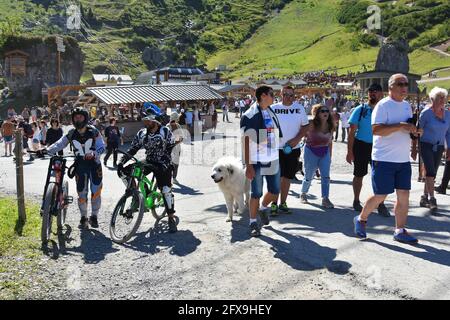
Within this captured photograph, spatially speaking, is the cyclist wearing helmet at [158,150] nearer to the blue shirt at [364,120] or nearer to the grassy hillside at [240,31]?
the blue shirt at [364,120]

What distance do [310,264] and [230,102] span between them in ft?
159

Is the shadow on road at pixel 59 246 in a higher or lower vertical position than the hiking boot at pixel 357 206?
lower

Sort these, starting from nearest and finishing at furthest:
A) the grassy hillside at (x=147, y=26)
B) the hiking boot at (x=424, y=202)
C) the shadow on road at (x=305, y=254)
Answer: the shadow on road at (x=305, y=254) < the hiking boot at (x=424, y=202) < the grassy hillside at (x=147, y=26)

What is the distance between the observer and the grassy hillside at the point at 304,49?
321 feet

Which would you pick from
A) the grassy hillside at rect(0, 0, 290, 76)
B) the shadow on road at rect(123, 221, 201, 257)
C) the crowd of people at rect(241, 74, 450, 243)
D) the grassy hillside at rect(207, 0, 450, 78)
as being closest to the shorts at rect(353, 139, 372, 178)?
the crowd of people at rect(241, 74, 450, 243)

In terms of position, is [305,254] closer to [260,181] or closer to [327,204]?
[260,181]

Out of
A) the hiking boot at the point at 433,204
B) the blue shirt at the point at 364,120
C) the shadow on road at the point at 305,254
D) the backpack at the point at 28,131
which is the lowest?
the shadow on road at the point at 305,254

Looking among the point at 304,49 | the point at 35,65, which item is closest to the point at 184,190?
the point at 35,65

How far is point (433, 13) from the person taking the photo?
117625 mm

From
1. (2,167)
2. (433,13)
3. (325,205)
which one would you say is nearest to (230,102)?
(2,167)

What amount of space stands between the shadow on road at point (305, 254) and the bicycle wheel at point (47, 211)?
9.19ft

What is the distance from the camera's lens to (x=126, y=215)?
21.5 ft

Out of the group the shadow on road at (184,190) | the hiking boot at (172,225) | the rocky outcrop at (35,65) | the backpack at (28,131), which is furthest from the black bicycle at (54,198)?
the rocky outcrop at (35,65)
